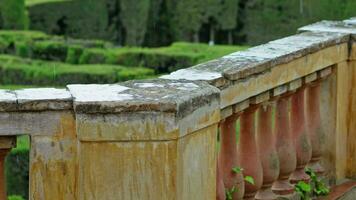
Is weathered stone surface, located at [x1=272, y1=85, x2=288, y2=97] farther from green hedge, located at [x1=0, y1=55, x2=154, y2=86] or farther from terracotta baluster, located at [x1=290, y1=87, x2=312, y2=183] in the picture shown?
green hedge, located at [x1=0, y1=55, x2=154, y2=86]

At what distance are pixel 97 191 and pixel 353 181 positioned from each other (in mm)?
2459

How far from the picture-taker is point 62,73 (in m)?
33.2

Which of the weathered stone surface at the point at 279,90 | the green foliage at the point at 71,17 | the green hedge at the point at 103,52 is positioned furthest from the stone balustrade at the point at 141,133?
the green foliage at the point at 71,17

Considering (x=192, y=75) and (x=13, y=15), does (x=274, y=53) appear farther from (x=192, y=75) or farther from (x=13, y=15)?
(x=13, y=15)

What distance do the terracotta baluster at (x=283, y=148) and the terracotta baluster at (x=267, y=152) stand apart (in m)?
0.13

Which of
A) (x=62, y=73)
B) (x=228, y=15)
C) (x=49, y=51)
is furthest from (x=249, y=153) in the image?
(x=228, y=15)

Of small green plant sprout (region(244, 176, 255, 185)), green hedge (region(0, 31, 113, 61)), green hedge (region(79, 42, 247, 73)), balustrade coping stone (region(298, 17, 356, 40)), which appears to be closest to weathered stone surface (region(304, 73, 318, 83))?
balustrade coping stone (region(298, 17, 356, 40))

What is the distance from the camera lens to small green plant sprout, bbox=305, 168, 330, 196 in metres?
6.27

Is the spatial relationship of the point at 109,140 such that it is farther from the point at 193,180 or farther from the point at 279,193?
the point at 279,193

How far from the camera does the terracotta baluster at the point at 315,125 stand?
6.37 m

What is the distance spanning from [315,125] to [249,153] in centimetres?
89

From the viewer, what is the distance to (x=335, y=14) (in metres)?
39.7

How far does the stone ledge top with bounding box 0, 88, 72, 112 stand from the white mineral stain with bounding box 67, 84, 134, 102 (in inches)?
1.6

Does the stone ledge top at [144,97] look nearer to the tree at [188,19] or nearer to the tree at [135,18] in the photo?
the tree at [135,18]
